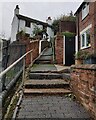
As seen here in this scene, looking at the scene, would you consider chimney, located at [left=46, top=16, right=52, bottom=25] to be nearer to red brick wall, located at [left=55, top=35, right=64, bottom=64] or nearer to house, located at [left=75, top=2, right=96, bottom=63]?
house, located at [left=75, top=2, right=96, bottom=63]

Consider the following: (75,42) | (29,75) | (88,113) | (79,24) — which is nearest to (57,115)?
(88,113)

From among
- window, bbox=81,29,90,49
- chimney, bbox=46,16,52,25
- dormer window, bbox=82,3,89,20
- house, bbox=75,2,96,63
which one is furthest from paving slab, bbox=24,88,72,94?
chimney, bbox=46,16,52,25

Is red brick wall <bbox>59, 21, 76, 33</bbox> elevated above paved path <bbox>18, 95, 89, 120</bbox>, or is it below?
above

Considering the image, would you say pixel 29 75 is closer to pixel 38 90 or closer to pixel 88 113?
pixel 38 90

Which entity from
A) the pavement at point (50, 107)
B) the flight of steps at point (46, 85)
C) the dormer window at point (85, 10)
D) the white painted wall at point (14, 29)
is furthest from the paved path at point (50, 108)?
the white painted wall at point (14, 29)

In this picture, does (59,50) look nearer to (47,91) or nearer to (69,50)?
(69,50)

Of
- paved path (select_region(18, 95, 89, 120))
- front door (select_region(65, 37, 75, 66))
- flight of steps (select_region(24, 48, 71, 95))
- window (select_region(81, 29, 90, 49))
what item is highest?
window (select_region(81, 29, 90, 49))

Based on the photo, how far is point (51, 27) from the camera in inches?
1298

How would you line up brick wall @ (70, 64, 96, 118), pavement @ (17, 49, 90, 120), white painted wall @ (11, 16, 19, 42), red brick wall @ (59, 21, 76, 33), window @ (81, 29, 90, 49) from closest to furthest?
brick wall @ (70, 64, 96, 118) < pavement @ (17, 49, 90, 120) < window @ (81, 29, 90, 49) < red brick wall @ (59, 21, 76, 33) < white painted wall @ (11, 16, 19, 42)

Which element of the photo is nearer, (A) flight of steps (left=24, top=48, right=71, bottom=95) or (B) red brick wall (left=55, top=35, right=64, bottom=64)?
(A) flight of steps (left=24, top=48, right=71, bottom=95)

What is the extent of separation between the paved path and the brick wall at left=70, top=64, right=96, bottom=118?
0.61ft

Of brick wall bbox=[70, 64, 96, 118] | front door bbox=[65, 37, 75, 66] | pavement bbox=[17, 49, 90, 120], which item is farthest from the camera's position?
front door bbox=[65, 37, 75, 66]

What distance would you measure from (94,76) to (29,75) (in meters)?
3.82

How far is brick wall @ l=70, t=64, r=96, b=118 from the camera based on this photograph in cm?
375
